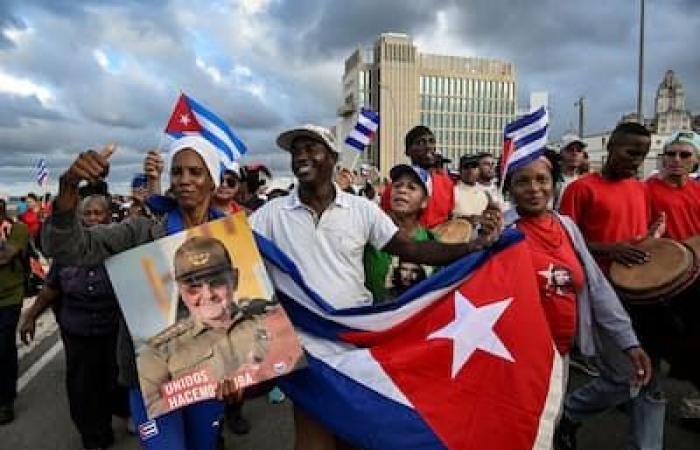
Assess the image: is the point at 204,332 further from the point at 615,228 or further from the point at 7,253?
the point at 7,253

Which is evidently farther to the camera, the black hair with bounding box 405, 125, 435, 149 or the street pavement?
the black hair with bounding box 405, 125, 435, 149

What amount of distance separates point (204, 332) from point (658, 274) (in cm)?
257

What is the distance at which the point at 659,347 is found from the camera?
4.08 m

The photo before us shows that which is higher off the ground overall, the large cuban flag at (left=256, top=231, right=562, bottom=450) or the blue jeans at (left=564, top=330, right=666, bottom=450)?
the large cuban flag at (left=256, top=231, right=562, bottom=450)

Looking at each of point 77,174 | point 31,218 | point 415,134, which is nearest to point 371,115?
point 415,134

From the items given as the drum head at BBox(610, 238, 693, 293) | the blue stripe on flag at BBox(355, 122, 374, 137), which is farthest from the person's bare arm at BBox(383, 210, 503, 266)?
the blue stripe on flag at BBox(355, 122, 374, 137)

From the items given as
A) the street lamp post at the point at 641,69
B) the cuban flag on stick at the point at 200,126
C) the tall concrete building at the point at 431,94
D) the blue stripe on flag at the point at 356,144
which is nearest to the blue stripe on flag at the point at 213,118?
the cuban flag on stick at the point at 200,126

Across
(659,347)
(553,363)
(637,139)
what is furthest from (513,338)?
(637,139)

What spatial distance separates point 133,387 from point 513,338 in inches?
70.2

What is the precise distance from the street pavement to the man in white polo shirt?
1920 mm

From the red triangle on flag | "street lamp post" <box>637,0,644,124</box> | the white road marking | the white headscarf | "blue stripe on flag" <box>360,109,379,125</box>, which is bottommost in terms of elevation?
the white road marking

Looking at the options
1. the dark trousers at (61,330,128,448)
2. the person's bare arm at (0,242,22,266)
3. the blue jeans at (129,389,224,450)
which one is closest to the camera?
the blue jeans at (129,389,224,450)

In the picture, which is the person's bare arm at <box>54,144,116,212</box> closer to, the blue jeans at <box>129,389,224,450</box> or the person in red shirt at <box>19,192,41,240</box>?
the blue jeans at <box>129,389,224,450</box>

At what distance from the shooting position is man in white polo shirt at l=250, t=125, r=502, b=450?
132 inches
